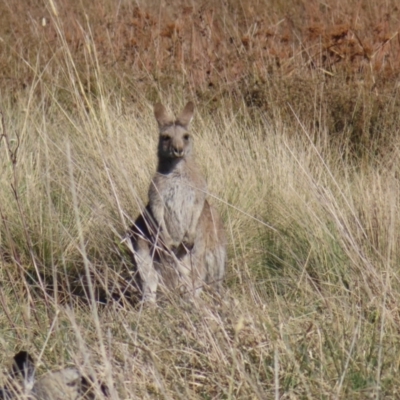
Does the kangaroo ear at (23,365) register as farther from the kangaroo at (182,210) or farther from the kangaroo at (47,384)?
the kangaroo at (182,210)

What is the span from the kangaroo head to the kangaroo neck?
20mm

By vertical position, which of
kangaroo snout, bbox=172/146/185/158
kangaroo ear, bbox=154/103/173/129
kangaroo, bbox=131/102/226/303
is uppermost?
kangaroo ear, bbox=154/103/173/129

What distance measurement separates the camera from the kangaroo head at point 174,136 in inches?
206

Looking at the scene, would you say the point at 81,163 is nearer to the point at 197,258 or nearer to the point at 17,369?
the point at 197,258

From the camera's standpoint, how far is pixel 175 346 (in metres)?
3.37

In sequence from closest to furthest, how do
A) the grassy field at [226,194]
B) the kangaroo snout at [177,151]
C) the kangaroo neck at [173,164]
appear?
the grassy field at [226,194] < the kangaroo snout at [177,151] < the kangaroo neck at [173,164]

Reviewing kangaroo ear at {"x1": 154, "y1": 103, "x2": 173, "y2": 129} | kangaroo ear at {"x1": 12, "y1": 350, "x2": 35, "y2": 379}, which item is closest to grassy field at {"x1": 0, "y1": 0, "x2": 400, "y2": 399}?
kangaroo ear at {"x1": 12, "y1": 350, "x2": 35, "y2": 379}

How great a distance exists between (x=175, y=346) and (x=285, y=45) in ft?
15.6

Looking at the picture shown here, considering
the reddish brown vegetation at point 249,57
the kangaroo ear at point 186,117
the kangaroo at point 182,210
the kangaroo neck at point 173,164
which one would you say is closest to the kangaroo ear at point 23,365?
the kangaroo at point 182,210

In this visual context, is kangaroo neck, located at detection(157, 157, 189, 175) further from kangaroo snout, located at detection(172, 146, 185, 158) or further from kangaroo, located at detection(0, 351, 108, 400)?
kangaroo, located at detection(0, 351, 108, 400)

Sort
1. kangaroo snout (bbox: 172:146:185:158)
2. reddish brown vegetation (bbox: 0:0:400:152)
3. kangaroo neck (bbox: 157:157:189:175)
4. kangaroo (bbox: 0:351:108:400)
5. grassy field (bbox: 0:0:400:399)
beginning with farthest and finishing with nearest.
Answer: reddish brown vegetation (bbox: 0:0:400:152) → kangaroo neck (bbox: 157:157:189:175) → kangaroo snout (bbox: 172:146:185:158) → grassy field (bbox: 0:0:400:399) → kangaroo (bbox: 0:351:108:400)

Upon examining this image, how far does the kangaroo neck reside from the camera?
5.33 metres

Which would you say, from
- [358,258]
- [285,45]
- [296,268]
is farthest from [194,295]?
[285,45]

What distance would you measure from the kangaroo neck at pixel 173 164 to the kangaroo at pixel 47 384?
2255 mm
